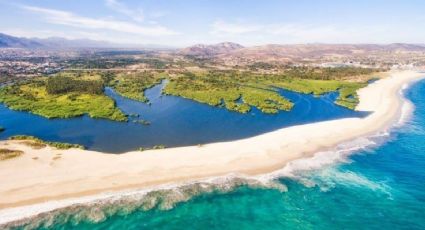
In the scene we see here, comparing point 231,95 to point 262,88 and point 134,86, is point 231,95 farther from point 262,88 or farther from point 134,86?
point 134,86

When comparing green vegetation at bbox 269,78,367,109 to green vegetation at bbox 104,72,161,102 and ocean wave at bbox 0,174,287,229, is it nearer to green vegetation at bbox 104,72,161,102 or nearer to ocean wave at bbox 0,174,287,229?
green vegetation at bbox 104,72,161,102

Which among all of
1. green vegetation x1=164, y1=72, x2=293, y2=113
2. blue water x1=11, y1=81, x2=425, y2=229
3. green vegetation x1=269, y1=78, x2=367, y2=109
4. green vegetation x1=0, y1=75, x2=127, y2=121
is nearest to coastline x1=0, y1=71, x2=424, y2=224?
blue water x1=11, y1=81, x2=425, y2=229

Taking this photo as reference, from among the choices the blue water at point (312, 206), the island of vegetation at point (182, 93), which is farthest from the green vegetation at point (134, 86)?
the blue water at point (312, 206)

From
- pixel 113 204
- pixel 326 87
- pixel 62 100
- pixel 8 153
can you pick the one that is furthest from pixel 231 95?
pixel 113 204

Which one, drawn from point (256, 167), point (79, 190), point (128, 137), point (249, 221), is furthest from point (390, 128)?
point (79, 190)

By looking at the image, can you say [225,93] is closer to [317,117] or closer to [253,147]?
[317,117]

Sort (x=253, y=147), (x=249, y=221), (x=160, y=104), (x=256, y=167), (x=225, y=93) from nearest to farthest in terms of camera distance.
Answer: (x=249, y=221), (x=256, y=167), (x=253, y=147), (x=160, y=104), (x=225, y=93)

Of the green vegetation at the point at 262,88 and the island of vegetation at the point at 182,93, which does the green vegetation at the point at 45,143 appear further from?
the green vegetation at the point at 262,88
